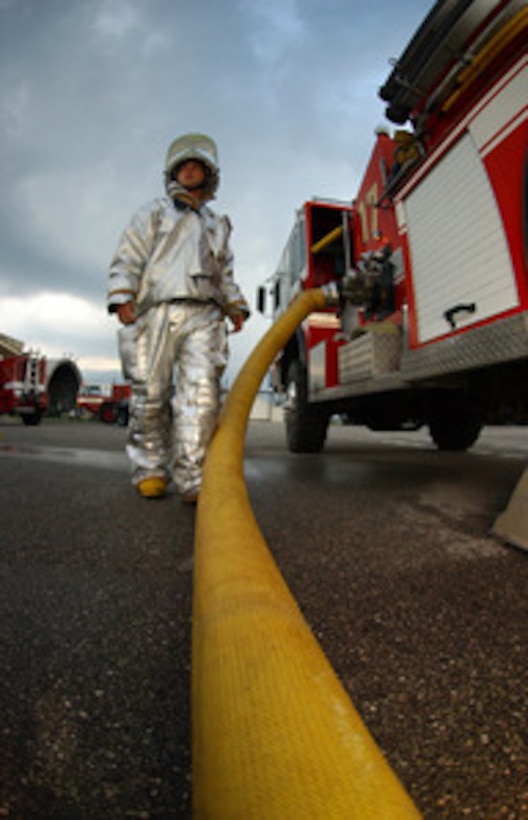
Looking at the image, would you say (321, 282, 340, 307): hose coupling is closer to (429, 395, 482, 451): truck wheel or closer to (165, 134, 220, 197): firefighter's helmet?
(165, 134, 220, 197): firefighter's helmet

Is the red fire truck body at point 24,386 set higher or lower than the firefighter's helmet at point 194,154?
lower

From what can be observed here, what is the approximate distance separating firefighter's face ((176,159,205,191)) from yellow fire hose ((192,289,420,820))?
2258 millimetres

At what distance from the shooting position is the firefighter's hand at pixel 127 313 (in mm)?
2348

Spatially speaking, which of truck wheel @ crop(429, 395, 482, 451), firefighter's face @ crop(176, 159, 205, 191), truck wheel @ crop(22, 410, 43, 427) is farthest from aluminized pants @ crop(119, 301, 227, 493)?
truck wheel @ crop(22, 410, 43, 427)


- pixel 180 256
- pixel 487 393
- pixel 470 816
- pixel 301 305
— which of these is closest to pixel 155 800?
pixel 470 816

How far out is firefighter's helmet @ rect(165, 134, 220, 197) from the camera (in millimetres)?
→ 2449

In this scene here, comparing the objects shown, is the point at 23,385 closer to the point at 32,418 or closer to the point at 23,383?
the point at 23,383

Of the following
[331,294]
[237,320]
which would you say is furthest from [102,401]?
[237,320]

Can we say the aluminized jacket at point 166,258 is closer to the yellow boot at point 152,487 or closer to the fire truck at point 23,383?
the yellow boot at point 152,487

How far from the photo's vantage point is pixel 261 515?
6.51 ft

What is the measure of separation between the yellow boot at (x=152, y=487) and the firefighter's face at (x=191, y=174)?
1.55 m

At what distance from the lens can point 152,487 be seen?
7.63 ft

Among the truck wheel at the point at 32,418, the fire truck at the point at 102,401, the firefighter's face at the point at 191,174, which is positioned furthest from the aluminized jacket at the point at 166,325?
the fire truck at the point at 102,401

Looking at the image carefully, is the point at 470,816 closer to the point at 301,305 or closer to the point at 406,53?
the point at 406,53
